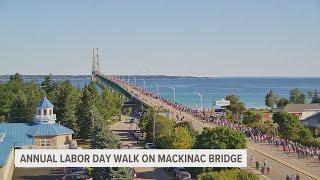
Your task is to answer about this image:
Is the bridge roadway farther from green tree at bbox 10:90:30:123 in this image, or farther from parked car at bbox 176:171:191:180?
green tree at bbox 10:90:30:123

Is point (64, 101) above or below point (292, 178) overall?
above

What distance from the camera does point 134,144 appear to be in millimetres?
40844

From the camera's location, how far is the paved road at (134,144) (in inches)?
1113

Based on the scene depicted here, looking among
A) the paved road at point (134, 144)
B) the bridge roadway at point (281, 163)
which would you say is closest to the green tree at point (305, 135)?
the bridge roadway at point (281, 163)

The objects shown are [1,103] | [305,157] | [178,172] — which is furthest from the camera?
[1,103]

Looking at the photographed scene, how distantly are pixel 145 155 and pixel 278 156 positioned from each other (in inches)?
654

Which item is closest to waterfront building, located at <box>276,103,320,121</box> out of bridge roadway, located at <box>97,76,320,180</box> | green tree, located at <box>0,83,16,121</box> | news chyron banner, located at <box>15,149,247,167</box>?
bridge roadway, located at <box>97,76,320,180</box>

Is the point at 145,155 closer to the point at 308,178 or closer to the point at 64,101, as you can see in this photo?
the point at 308,178

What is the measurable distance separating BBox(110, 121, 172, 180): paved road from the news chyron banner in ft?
24.0

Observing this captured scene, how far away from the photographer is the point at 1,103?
174 feet

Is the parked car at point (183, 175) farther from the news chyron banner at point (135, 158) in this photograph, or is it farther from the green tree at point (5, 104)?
the green tree at point (5, 104)

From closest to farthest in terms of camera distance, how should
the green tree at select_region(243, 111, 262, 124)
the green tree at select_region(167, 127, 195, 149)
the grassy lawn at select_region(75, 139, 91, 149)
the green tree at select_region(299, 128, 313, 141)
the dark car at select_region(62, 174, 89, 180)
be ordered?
the dark car at select_region(62, 174, 89, 180), the green tree at select_region(167, 127, 195, 149), the grassy lawn at select_region(75, 139, 91, 149), the green tree at select_region(299, 128, 313, 141), the green tree at select_region(243, 111, 262, 124)

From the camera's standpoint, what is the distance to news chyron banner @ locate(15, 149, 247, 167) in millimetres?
18969

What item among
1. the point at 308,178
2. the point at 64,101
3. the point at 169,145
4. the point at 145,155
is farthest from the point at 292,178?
the point at 64,101
